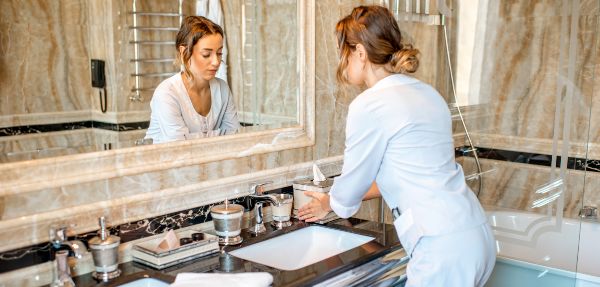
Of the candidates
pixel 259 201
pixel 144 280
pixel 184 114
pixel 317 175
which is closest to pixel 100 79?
pixel 184 114

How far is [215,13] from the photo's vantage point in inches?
83.8

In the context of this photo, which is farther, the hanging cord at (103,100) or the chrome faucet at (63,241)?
the hanging cord at (103,100)

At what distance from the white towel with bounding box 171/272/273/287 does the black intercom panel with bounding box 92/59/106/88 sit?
0.60 metres

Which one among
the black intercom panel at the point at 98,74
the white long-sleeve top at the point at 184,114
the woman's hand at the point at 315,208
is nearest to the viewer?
the black intercom panel at the point at 98,74

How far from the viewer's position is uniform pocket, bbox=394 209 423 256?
5.90 feet

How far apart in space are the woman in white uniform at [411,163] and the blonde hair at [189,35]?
50 centimetres

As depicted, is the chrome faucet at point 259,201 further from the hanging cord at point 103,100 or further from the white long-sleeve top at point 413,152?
the hanging cord at point 103,100

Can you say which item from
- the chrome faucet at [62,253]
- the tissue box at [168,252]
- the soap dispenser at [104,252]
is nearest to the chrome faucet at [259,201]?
the tissue box at [168,252]

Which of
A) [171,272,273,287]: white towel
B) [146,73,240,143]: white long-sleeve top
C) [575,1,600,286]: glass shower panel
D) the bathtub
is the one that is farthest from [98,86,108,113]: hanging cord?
[575,1,600,286]: glass shower panel

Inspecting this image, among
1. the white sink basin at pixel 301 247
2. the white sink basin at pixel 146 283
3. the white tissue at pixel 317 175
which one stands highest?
the white tissue at pixel 317 175

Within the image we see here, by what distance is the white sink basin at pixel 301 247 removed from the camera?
206cm

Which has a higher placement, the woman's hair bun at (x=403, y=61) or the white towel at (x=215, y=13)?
the white towel at (x=215, y=13)

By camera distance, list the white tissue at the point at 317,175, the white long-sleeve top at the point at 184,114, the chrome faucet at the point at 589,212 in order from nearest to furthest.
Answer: the white long-sleeve top at the point at 184,114
the white tissue at the point at 317,175
the chrome faucet at the point at 589,212

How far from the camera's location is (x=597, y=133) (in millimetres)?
3215
